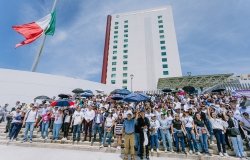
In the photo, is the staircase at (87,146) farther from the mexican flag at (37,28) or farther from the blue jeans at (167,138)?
the mexican flag at (37,28)

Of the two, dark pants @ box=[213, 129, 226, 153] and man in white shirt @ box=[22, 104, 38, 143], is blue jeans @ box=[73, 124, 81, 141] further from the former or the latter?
dark pants @ box=[213, 129, 226, 153]

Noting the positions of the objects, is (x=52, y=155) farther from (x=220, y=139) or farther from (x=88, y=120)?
(x=220, y=139)

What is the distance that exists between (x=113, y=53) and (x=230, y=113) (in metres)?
43.1

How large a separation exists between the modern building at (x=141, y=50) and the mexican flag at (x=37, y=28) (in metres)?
24.4

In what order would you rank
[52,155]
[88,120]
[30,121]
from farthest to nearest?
[30,121] → [88,120] → [52,155]

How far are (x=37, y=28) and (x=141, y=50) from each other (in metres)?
30.5

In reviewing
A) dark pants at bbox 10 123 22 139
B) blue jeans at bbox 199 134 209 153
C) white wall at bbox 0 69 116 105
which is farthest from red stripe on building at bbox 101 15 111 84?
blue jeans at bbox 199 134 209 153

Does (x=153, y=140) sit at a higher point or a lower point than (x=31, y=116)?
lower

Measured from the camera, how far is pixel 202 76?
27359 mm

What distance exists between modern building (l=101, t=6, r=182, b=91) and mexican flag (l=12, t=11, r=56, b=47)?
24.4 meters

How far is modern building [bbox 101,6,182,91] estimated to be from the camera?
43.1m

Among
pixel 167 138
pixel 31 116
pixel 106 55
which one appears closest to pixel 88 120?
pixel 31 116

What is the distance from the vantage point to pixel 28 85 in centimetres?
1836

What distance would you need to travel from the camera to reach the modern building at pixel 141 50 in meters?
43.1
